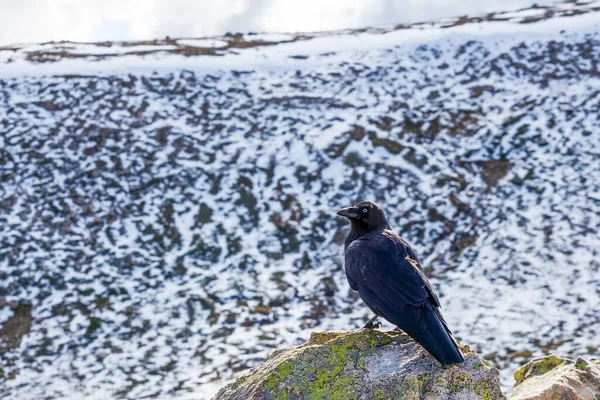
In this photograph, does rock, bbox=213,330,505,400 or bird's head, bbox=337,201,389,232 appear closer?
rock, bbox=213,330,505,400

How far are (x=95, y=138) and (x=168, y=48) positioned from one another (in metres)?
8.83

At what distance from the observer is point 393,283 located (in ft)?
A: 14.0

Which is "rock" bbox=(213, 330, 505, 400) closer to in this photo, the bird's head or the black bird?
the black bird

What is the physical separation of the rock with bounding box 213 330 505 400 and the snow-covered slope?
17.3ft

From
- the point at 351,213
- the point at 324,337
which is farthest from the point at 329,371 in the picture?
the point at 351,213

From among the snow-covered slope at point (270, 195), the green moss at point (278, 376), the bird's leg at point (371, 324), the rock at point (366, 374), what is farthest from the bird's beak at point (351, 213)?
the snow-covered slope at point (270, 195)

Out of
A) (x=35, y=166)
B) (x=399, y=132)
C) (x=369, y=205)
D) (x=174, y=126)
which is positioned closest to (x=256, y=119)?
(x=174, y=126)

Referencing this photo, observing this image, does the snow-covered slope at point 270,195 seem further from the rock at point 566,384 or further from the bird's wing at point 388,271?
the bird's wing at point 388,271

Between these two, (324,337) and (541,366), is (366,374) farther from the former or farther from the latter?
(541,366)

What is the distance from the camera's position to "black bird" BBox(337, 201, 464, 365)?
380 cm

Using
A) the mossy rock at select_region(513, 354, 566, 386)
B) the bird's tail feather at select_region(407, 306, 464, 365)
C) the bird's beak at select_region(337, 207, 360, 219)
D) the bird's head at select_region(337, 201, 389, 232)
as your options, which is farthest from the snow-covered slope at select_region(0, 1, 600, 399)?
the bird's tail feather at select_region(407, 306, 464, 365)

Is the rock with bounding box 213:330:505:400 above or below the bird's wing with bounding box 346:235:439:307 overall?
below

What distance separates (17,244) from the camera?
43.7 ft

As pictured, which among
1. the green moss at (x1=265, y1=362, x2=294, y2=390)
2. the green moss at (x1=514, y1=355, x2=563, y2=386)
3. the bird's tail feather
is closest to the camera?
the bird's tail feather
